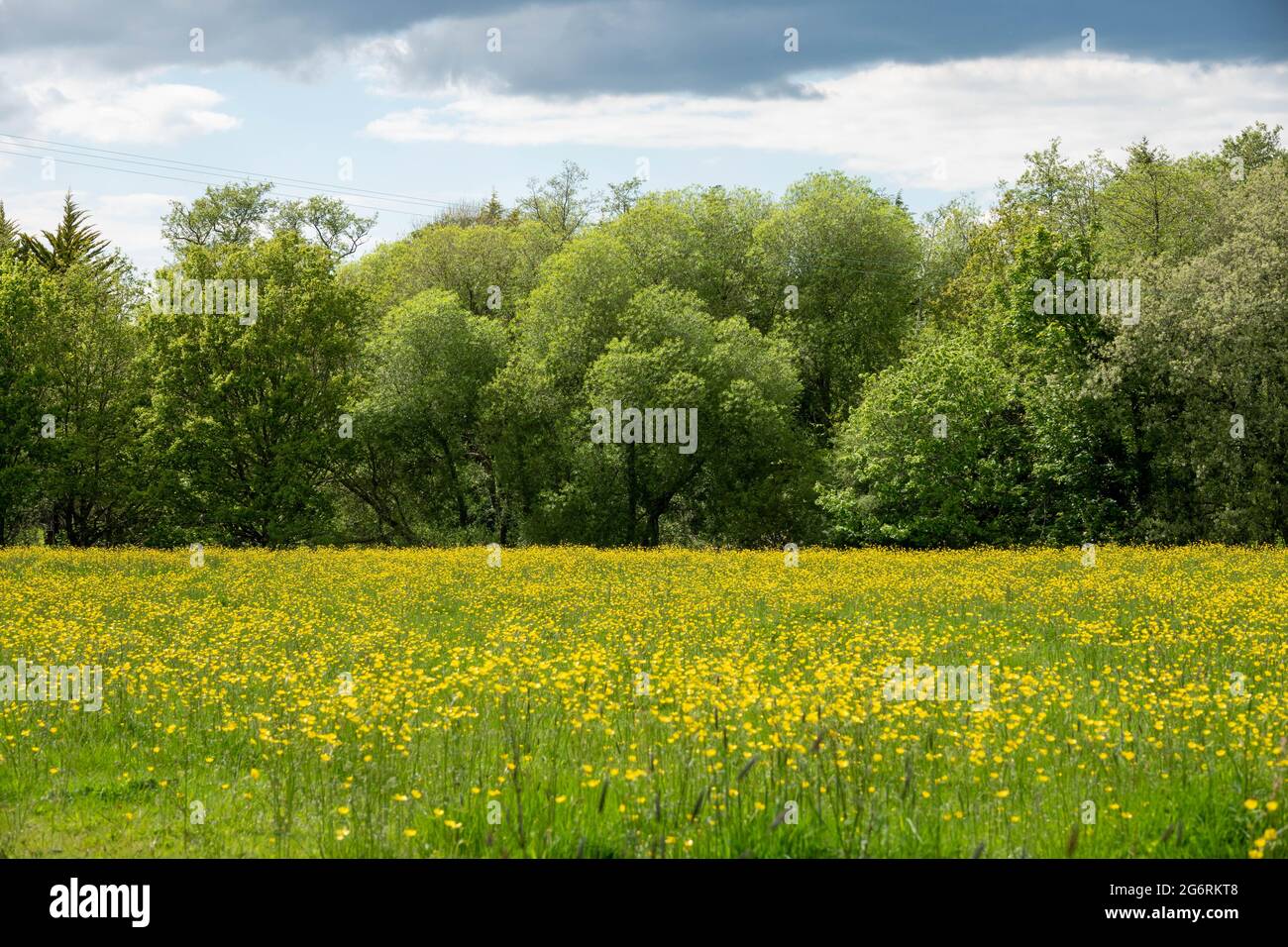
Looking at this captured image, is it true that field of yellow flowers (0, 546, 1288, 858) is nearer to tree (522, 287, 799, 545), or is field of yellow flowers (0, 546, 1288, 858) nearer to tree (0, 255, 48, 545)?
tree (522, 287, 799, 545)

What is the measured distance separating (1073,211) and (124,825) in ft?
187

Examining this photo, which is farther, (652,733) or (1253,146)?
(1253,146)

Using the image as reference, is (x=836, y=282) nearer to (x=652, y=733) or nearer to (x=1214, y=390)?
(x=1214, y=390)

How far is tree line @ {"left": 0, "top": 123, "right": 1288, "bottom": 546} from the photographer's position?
3922cm

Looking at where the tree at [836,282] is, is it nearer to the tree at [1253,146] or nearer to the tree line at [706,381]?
the tree line at [706,381]

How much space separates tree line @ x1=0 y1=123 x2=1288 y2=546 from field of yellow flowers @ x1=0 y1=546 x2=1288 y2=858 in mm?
22718

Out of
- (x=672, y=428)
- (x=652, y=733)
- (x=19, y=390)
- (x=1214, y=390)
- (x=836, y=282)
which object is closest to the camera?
(x=652, y=733)

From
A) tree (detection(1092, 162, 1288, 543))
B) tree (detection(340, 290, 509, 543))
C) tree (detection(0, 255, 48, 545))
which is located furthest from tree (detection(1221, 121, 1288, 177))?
tree (detection(0, 255, 48, 545))

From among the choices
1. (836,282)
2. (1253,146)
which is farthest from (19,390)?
(1253,146)

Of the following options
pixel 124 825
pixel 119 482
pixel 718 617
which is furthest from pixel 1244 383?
pixel 119 482

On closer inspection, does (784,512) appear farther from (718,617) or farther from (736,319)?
(718,617)

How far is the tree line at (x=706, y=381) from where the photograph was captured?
1544 inches

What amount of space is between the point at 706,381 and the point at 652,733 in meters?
37.3

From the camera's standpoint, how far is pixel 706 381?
45875 millimetres
